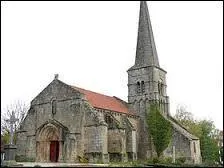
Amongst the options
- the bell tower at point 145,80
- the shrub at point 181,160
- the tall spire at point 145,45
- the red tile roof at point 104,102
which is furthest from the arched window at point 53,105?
the shrub at point 181,160

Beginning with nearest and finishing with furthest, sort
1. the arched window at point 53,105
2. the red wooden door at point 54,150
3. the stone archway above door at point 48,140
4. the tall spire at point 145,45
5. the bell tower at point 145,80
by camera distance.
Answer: the stone archway above door at point 48,140, the red wooden door at point 54,150, the arched window at point 53,105, the bell tower at point 145,80, the tall spire at point 145,45

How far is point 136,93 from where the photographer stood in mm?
46844

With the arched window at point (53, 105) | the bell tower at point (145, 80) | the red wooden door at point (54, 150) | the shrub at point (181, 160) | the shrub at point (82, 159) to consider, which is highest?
the bell tower at point (145, 80)

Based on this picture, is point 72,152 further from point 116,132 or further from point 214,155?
point 214,155

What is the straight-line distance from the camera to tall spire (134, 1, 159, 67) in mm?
47281

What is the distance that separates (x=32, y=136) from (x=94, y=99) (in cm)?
901

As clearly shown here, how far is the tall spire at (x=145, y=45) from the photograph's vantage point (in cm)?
4728

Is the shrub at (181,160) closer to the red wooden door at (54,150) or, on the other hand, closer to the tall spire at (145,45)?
the red wooden door at (54,150)

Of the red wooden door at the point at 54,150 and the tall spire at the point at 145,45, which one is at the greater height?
the tall spire at the point at 145,45

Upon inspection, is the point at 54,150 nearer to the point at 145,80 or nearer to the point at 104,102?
the point at 104,102

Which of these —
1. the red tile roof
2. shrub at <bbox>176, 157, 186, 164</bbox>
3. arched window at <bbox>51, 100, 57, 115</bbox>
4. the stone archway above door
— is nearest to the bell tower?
the red tile roof

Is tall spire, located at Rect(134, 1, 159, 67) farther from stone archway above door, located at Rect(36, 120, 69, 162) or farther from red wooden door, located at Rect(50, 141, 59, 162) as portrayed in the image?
red wooden door, located at Rect(50, 141, 59, 162)

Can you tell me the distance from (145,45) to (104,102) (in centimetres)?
1131

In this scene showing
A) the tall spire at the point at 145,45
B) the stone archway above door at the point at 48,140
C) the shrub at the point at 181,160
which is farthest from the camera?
the tall spire at the point at 145,45
